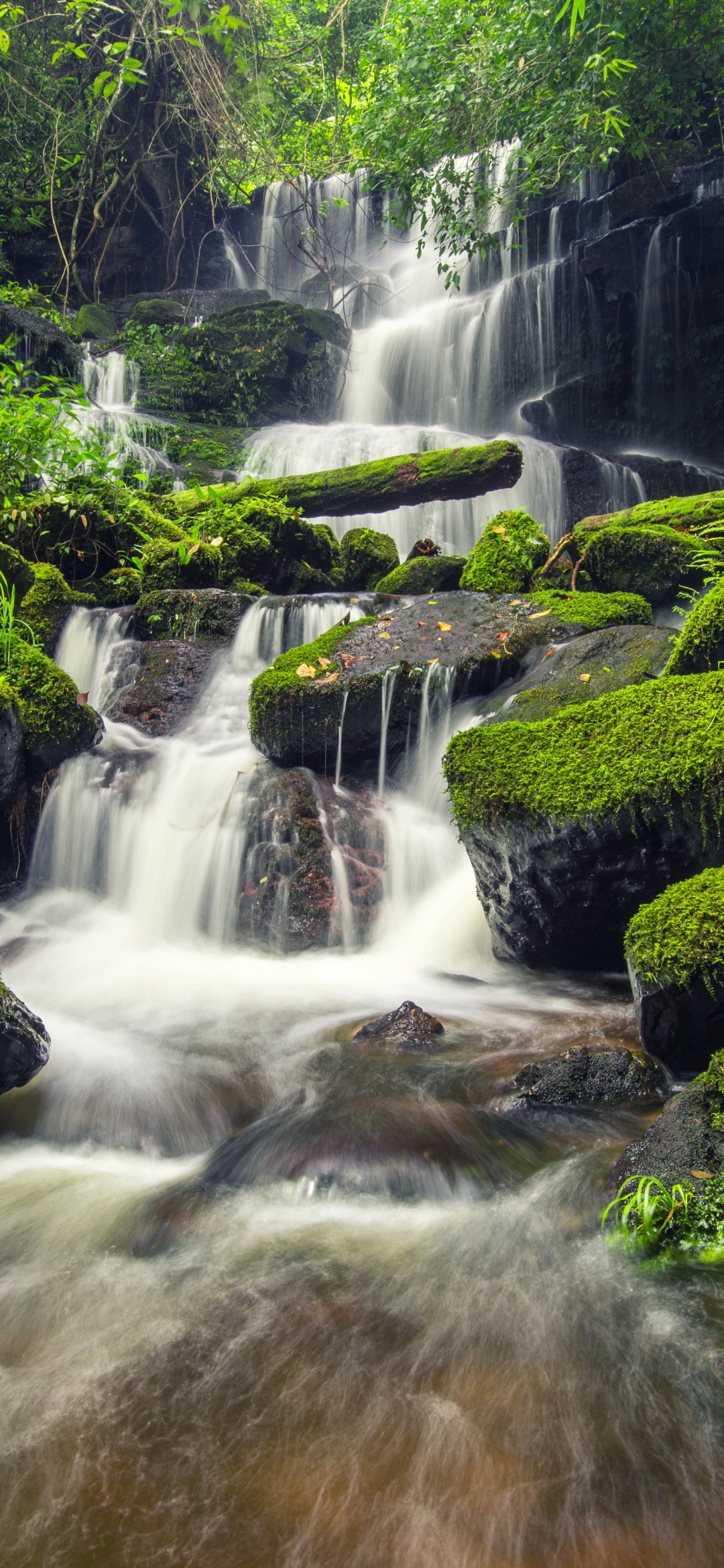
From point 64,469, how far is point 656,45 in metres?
11.4

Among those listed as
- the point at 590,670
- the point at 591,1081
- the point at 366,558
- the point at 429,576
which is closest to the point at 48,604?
the point at 366,558

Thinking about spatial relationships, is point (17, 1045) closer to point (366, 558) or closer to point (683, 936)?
point (683, 936)

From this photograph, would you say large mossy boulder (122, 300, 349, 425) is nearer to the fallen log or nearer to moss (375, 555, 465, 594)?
the fallen log

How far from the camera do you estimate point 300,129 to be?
20.7m

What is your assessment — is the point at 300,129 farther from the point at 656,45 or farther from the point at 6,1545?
the point at 6,1545

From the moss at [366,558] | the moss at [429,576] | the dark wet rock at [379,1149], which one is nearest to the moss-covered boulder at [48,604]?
the moss at [366,558]

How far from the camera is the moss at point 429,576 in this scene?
855 cm

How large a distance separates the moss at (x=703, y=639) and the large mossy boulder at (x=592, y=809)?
413mm

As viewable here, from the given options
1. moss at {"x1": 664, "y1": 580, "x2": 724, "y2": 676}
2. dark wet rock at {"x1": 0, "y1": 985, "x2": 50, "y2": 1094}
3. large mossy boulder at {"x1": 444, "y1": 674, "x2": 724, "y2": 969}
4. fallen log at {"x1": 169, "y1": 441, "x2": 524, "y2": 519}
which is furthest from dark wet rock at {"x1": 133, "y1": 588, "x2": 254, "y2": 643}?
dark wet rock at {"x1": 0, "y1": 985, "x2": 50, "y2": 1094}

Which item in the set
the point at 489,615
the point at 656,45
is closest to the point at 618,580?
the point at 489,615

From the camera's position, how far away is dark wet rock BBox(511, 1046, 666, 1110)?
3.24 metres

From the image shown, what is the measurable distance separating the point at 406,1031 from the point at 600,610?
13.9 ft

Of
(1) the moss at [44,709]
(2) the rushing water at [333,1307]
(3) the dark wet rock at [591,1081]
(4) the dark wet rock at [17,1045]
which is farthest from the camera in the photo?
(1) the moss at [44,709]

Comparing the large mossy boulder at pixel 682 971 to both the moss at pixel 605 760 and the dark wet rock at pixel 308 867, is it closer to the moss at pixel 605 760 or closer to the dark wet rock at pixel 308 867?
the moss at pixel 605 760
